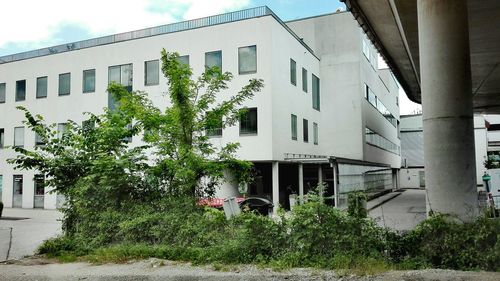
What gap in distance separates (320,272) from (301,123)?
23314 millimetres

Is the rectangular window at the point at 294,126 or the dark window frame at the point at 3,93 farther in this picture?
the dark window frame at the point at 3,93

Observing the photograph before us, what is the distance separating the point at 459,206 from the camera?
30.7 feet

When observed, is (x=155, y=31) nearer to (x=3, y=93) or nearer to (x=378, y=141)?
(x=3, y=93)

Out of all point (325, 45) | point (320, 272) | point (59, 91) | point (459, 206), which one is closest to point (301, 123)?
point (325, 45)

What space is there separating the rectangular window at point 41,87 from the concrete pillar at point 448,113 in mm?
32022

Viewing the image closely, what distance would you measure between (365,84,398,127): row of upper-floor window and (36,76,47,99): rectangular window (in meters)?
26.7

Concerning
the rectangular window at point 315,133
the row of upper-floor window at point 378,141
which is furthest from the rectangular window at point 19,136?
the row of upper-floor window at point 378,141

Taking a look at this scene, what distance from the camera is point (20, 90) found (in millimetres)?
35688

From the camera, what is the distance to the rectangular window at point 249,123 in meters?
26.1

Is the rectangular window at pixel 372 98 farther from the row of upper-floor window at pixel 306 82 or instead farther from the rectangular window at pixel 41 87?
the rectangular window at pixel 41 87

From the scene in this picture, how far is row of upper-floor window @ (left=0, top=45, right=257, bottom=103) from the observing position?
2683 centimetres

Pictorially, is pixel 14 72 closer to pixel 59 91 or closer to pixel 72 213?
pixel 59 91

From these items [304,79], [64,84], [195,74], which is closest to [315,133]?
[304,79]

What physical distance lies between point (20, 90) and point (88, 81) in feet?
24.3
